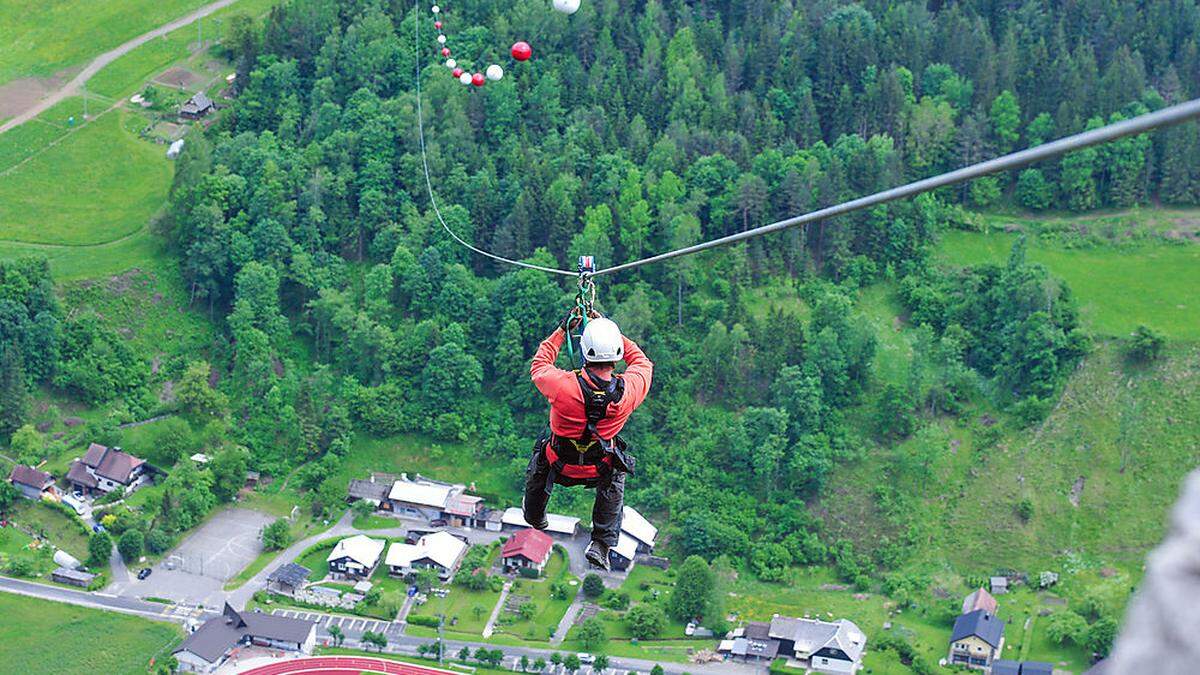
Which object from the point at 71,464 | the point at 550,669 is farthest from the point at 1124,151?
the point at 71,464

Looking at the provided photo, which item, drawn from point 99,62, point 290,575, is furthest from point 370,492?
point 99,62

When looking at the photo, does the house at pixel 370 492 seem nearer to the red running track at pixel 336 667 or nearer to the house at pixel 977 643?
the red running track at pixel 336 667

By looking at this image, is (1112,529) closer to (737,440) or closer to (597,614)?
(737,440)

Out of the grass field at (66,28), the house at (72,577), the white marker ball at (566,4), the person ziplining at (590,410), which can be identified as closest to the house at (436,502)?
the house at (72,577)

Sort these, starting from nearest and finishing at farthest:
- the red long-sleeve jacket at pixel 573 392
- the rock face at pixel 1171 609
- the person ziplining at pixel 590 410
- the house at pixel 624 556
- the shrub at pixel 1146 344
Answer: the rock face at pixel 1171 609
the person ziplining at pixel 590 410
the red long-sleeve jacket at pixel 573 392
the house at pixel 624 556
the shrub at pixel 1146 344

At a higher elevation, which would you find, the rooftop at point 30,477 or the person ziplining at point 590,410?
the person ziplining at point 590,410

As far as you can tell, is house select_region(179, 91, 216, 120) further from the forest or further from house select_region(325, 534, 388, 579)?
house select_region(325, 534, 388, 579)
